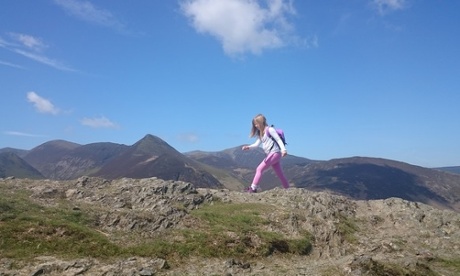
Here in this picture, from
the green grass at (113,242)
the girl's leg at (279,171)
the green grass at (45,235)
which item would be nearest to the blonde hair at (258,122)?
the girl's leg at (279,171)

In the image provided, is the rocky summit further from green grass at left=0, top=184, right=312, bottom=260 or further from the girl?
the girl

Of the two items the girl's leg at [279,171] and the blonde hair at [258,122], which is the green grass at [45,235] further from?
the girl's leg at [279,171]

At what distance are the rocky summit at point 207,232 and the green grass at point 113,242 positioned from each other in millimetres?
46

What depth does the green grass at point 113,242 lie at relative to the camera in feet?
44.9

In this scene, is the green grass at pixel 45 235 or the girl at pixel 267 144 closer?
the green grass at pixel 45 235

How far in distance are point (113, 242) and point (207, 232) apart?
4.21 metres

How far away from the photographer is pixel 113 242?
48.6 feet

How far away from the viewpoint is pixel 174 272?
1301 cm

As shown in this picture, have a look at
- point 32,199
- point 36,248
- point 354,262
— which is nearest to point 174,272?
point 36,248

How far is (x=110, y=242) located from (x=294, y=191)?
13.5m

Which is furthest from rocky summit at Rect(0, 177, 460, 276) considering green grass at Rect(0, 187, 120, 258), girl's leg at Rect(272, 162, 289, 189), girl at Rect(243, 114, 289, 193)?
girl at Rect(243, 114, 289, 193)

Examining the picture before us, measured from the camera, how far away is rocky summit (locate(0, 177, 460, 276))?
44.3 feet

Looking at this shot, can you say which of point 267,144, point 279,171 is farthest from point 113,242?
point 279,171

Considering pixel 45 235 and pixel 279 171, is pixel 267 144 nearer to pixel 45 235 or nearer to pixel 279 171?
pixel 279 171
